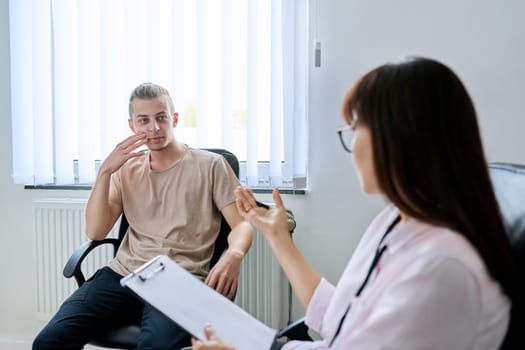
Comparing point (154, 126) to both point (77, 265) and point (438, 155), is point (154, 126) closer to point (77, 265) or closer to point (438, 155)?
point (77, 265)

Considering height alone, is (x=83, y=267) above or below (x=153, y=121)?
below

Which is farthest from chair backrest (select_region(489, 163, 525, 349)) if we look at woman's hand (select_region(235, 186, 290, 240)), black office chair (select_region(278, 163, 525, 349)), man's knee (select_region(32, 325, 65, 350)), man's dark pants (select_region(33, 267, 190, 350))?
man's knee (select_region(32, 325, 65, 350))

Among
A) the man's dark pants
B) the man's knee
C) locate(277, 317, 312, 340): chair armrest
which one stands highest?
locate(277, 317, 312, 340): chair armrest

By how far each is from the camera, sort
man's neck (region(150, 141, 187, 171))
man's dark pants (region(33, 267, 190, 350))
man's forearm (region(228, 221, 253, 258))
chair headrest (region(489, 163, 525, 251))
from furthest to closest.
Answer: man's neck (region(150, 141, 187, 171)) → man's forearm (region(228, 221, 253, 258)) → man's dark pants (region(33, 267, 190, 350)) → chair headrest (region(489, 163, 525, 251))

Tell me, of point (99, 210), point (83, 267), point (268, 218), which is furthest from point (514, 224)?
point (83, 267)

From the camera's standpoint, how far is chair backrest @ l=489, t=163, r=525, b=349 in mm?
721

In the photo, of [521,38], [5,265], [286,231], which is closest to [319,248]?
[286,231]

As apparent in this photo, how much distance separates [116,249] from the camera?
1885 mm

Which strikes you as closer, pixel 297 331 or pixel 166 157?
pixel 297 331

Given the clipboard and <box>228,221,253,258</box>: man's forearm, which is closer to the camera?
the clipboard

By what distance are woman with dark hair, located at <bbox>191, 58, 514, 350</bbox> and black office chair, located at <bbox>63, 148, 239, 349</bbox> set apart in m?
0.89

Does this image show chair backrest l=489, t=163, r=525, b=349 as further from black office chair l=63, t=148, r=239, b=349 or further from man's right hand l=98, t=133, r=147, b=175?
man's right hand l=98, t=133, r=147, b=175

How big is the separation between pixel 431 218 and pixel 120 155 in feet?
4.13

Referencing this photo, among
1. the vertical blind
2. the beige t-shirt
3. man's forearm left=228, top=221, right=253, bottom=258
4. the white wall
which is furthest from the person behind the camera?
the vertical blind
